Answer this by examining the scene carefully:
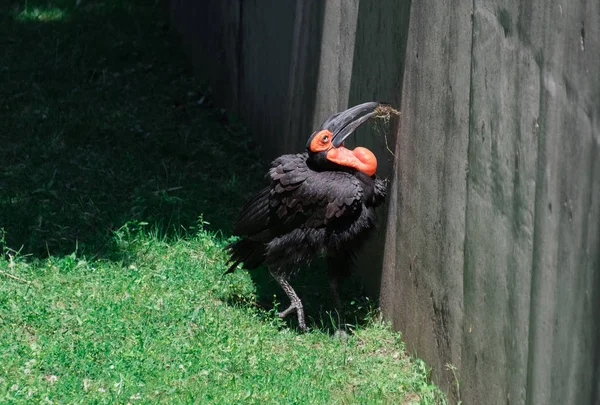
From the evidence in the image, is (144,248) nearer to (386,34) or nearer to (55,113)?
(386,34)

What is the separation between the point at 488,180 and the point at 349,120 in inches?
62.0

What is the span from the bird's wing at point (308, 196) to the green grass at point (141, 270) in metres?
0.64

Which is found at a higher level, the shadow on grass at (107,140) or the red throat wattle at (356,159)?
the red throat wattle at (356,159)

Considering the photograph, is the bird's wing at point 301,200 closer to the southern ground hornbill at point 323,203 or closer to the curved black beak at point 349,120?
the southern ground hornbill at point 323,203

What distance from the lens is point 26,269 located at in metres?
5.85

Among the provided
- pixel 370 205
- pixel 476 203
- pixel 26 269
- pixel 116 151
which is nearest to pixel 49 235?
pixel 26 269

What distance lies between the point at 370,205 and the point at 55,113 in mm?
4650

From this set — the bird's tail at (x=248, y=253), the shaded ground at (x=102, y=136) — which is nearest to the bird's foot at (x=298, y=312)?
the bird's tail at (x=248, y=253)

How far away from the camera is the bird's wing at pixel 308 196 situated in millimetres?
5004

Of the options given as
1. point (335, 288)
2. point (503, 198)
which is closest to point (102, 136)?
point (335, 288)

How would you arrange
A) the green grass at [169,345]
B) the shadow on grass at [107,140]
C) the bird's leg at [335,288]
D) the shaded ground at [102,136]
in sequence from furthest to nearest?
the shaded ground at [102,136]
the shadow on grass at [107,140]
the bird's leg at [335,288]
the green grass at [169,345]

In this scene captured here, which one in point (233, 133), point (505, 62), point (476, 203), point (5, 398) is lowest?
point (5, 398)

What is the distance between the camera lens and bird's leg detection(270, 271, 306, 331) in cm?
538

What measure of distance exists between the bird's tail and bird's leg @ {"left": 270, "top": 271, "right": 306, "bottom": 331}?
177 mm
